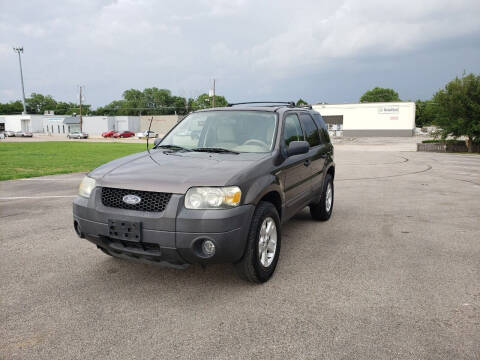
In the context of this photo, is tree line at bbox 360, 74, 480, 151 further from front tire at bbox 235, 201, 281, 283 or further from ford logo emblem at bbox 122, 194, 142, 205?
ford logo emblem at bbox 122, 194, 142, 205

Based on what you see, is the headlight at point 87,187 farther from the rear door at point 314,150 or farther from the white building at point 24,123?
the white building at point 24,123

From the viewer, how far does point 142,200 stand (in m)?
3.37

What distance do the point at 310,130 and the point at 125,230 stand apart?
339 centimetres

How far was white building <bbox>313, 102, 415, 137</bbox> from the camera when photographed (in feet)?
201

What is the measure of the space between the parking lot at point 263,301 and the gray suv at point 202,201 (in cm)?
41

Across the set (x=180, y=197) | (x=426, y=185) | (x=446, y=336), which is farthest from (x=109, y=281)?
(x=426, y=185)

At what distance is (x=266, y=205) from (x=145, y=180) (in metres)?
1.18

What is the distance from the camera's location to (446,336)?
2.89 metres

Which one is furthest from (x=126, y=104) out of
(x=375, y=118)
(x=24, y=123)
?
(x=375, y=118)

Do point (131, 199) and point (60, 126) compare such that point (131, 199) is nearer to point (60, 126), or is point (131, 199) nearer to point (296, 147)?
point (296, 147)

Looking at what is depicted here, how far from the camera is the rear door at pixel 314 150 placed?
551cm

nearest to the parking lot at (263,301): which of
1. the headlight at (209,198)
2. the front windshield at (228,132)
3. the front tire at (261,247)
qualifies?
the front tire at (261,247)

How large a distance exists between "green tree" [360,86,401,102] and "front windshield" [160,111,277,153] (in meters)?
120

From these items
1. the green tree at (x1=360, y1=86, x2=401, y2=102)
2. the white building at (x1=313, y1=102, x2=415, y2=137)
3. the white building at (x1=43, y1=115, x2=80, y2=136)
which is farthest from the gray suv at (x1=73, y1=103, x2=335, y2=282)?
the green tree at (x1=360, y1=86, x2=401, y2=102)
